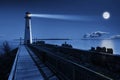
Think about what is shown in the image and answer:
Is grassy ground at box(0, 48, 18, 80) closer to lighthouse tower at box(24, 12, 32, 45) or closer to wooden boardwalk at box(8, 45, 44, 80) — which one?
wooden boardwalk at box(8, 45, 44, 80)

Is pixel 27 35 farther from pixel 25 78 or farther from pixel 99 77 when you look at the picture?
pixel 99 77

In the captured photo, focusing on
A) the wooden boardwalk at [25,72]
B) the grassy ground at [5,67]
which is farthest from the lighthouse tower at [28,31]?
the wooden boardwalk at [25,72]

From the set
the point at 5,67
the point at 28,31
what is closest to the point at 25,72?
the point at 5,67

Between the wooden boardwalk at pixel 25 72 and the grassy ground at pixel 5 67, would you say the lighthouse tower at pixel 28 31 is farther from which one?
the wooden boardwalk at pixel 25 72

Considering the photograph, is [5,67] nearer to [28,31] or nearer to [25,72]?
[25,72]

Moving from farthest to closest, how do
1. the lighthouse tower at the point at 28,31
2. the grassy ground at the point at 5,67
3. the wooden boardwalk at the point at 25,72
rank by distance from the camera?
the lighthouse tower at the point at 28,31 < the grassy ground at the point at 5,67 < the wooden boardwalk at the point at 25,72

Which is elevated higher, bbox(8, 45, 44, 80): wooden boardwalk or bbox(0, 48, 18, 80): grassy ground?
bbox(8, 45, 44, 80): wooden boardwalk

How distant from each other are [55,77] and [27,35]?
63.8 metres

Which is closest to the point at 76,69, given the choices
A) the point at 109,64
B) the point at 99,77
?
the point at 99,77

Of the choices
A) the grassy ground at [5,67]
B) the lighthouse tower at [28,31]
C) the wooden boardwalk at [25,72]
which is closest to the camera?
the wooden boardwalk at [25,72]

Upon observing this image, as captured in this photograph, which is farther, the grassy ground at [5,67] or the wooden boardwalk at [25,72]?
the grassy ground at [5,67]

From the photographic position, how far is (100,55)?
1534 cm

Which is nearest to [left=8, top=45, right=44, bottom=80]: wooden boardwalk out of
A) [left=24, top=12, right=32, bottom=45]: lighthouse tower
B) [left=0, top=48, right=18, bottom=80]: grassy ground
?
[left=0, top=48, right=18, bottom=80]: grassy ground

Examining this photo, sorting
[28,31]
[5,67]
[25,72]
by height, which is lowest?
[5,67]
